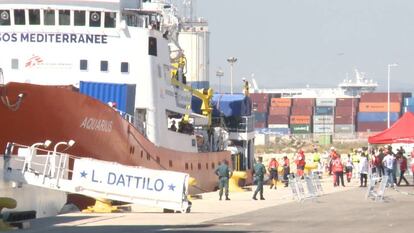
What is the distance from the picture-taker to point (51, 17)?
3328cm

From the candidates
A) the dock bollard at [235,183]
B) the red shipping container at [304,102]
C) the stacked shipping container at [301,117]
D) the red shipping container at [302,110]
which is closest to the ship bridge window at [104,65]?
the dock bollard at [235,183]

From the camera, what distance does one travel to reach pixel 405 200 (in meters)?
30.9

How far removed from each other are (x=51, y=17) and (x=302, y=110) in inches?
5569

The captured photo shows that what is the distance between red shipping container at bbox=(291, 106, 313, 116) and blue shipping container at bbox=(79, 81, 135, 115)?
139319 mm

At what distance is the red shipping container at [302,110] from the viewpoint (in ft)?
564

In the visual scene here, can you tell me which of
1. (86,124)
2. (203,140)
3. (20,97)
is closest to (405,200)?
(86,124)

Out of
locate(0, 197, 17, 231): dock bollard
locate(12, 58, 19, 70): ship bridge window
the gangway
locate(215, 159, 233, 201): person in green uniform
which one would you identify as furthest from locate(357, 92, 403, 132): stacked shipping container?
locate(0, 197, 17, 231): dock bollard

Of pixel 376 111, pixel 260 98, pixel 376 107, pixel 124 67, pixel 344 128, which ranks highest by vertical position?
pixel 124 67

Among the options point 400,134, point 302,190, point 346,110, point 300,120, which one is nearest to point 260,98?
point 300,120

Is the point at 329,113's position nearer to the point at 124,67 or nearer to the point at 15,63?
the point at 124,67

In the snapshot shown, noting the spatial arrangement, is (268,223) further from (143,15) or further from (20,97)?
(143,15)

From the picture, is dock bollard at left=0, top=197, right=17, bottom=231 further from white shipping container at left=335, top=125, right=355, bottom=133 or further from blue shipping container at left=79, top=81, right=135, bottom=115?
white shipping container at left=335, top=125, right=355, bottom=133

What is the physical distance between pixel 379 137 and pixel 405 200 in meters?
10.2

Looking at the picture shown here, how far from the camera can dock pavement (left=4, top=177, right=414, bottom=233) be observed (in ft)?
69.1
